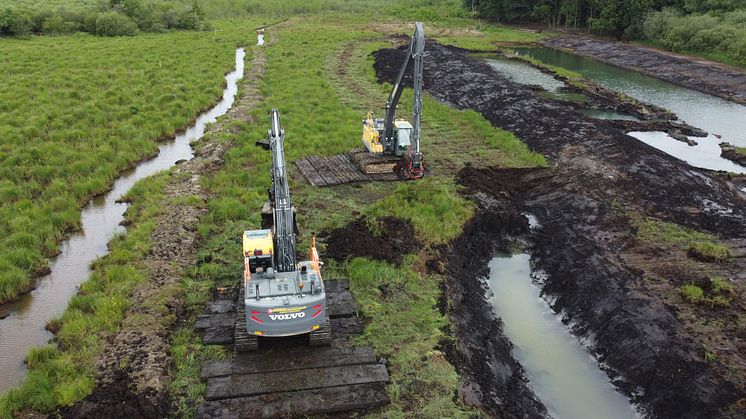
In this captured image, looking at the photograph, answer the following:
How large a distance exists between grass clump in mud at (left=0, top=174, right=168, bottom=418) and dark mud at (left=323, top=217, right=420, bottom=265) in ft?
18.3

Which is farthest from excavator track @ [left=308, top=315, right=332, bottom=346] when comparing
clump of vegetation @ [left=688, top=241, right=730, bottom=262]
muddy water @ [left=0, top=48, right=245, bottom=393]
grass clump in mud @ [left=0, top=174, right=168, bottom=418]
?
clump of vegetation @ [left=688, top=241, right=730, bottom=262]

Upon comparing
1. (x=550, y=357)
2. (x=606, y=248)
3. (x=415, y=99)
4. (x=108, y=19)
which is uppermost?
(x=108, y=19)

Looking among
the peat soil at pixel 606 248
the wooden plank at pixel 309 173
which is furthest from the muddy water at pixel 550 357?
the wooden plank at pixel 309 173

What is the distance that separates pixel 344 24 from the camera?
73.8 m

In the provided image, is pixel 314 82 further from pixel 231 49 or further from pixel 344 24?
pixel 344 24

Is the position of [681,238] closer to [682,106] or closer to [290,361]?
[290,361]

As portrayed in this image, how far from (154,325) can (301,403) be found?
4610 millimetres

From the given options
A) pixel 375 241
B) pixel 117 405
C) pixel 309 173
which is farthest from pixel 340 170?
pixel 117 405

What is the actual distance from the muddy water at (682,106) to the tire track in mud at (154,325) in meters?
24.3

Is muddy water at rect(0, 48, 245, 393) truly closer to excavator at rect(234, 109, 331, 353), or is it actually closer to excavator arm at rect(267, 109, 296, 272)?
excavator at rect(234, 109, 331, 353)

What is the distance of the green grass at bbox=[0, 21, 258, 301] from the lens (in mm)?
17797

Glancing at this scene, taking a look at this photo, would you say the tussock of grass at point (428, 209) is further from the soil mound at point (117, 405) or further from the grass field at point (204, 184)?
the soil mound at point (117, 405)

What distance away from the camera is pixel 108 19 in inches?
2205

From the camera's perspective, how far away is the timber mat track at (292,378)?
1062 centimetres
